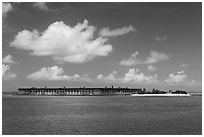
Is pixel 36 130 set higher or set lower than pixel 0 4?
lower

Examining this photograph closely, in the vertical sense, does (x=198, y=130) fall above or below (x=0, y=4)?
below

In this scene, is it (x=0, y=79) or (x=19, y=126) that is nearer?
(x=0, y=79)

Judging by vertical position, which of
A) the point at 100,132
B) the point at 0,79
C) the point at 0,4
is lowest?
the point at 100,132

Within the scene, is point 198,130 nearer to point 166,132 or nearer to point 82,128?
point 166,132

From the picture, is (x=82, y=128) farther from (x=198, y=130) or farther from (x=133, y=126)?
(x=198, y=130)

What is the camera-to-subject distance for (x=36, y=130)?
35.2m

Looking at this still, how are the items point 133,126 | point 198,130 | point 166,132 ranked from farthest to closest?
point 133,126 < point 198,130 < point 166,132

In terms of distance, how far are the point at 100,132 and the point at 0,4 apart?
19.3 meters

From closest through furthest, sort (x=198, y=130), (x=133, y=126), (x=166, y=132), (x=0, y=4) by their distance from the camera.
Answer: (x=0, y=4) < (x=166, y=132) < (x=198, y=130) < (x=133, y=126)

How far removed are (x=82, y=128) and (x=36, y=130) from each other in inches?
220

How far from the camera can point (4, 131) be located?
34.4 metres

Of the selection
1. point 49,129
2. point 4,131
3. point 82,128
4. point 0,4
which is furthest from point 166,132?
point 0,4

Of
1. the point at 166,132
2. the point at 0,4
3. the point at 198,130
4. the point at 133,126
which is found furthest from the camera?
the point at 133,126

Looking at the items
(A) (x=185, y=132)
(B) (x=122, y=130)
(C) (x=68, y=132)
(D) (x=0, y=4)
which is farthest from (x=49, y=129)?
(D) (x=0, y=4)
